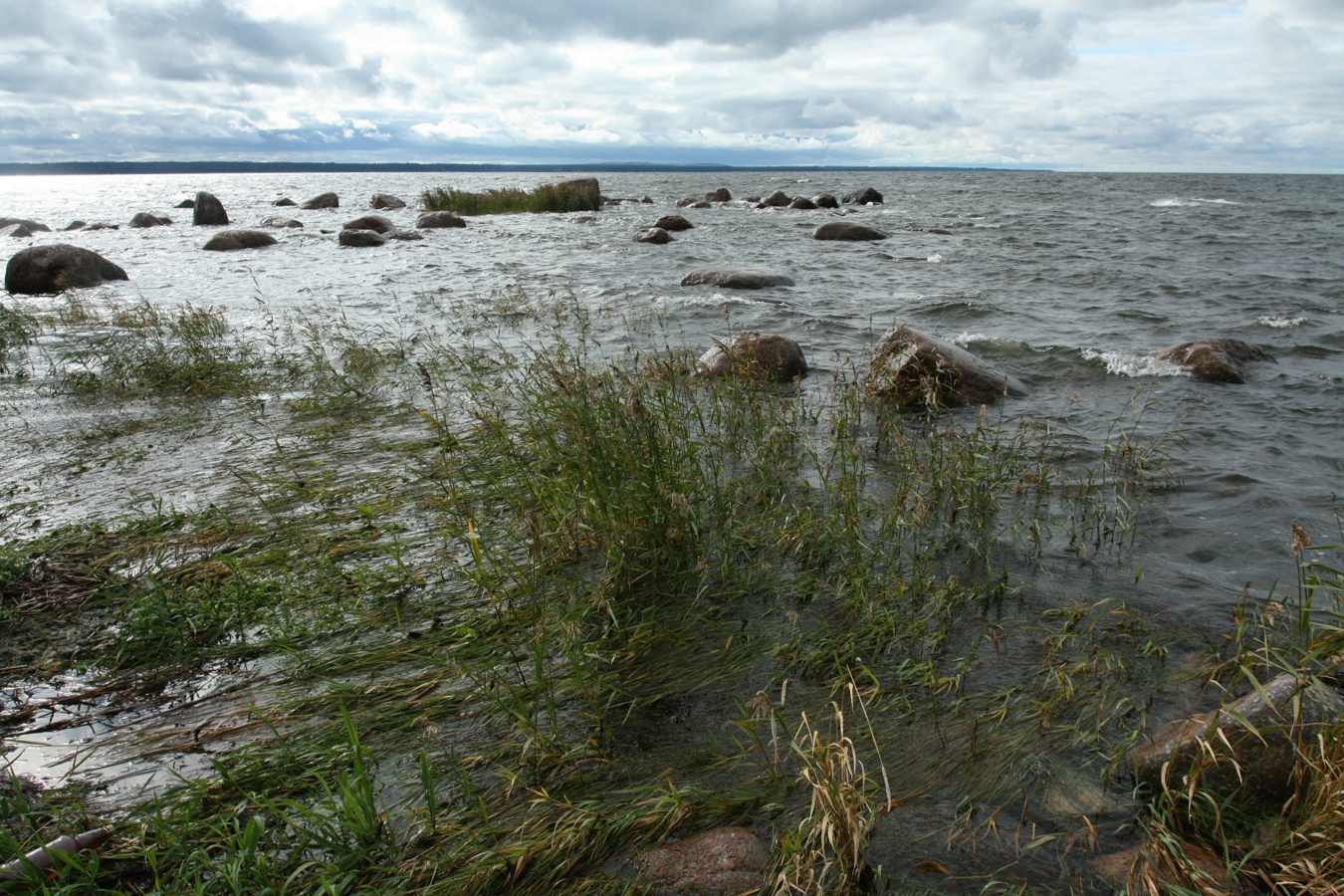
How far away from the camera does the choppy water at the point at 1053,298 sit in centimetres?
529

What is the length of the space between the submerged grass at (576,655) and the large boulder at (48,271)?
13959 millimetres

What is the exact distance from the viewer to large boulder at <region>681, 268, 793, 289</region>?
14.2 meters

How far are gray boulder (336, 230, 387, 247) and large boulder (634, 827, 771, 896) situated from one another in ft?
76.6

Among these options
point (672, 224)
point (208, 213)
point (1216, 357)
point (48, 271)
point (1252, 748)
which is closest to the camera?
point (1252, 748)

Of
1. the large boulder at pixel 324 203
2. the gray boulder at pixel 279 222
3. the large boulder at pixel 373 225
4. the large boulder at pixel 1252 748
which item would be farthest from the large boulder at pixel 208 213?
the large boulder at pixel 1252 748

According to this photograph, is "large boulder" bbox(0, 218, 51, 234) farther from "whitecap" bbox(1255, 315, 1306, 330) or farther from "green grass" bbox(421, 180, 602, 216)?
"whitecap" bbox(1255, 315, 1306, 330)

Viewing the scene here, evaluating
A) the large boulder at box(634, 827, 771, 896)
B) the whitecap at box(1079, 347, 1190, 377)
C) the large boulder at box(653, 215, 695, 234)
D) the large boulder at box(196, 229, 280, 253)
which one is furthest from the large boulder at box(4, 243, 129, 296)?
the whitecap at box(1079, 347, 1190, 377)

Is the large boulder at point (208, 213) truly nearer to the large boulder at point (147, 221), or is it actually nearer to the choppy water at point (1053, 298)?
the large boulder at point (147, 221)

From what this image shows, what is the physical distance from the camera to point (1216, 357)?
824 centimetres

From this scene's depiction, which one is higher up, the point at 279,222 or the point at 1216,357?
the point at 279,222

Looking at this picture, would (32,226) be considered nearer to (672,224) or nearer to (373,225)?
(373,225)

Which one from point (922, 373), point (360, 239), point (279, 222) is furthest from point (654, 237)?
point (279, 222)

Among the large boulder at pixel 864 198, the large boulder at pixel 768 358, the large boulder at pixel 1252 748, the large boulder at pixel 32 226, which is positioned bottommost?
the large boulder at pixel 1252 748

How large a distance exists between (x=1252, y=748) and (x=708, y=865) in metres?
1.96
